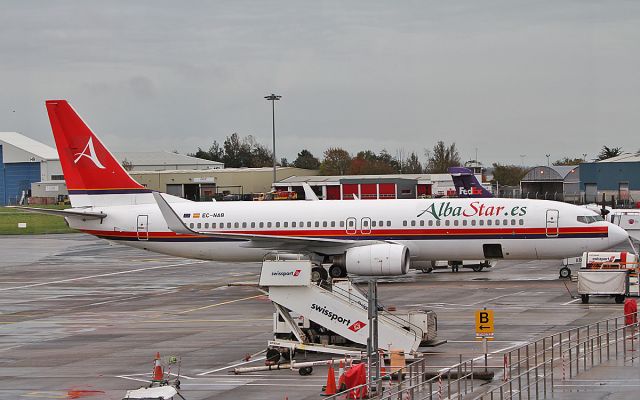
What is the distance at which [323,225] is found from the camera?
5509cm

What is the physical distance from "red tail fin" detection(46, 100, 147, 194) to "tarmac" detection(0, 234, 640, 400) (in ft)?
17.7

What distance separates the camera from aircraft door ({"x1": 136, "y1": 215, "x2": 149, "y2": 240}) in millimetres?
56938

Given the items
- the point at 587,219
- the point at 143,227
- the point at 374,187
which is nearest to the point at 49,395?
the point at 143,227

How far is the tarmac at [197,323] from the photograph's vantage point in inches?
1169

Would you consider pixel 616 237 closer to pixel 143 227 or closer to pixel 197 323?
pixel 197 323

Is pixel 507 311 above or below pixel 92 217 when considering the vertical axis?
below

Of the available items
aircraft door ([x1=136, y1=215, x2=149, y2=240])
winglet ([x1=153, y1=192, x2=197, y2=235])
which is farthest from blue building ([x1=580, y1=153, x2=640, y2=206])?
winglet ([x1=153, y1=192, x2=197, y2=235])

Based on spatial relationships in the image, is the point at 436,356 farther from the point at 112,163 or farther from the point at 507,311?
the point at 112,163

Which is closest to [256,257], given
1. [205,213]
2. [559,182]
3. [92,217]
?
[205,213]

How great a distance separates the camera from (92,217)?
188 ft

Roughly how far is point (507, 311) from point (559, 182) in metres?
126

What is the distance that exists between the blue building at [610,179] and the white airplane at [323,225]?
294ft

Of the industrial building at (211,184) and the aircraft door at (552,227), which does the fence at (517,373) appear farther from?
the industrial building at (211,184)

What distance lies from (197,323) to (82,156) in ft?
60.7
